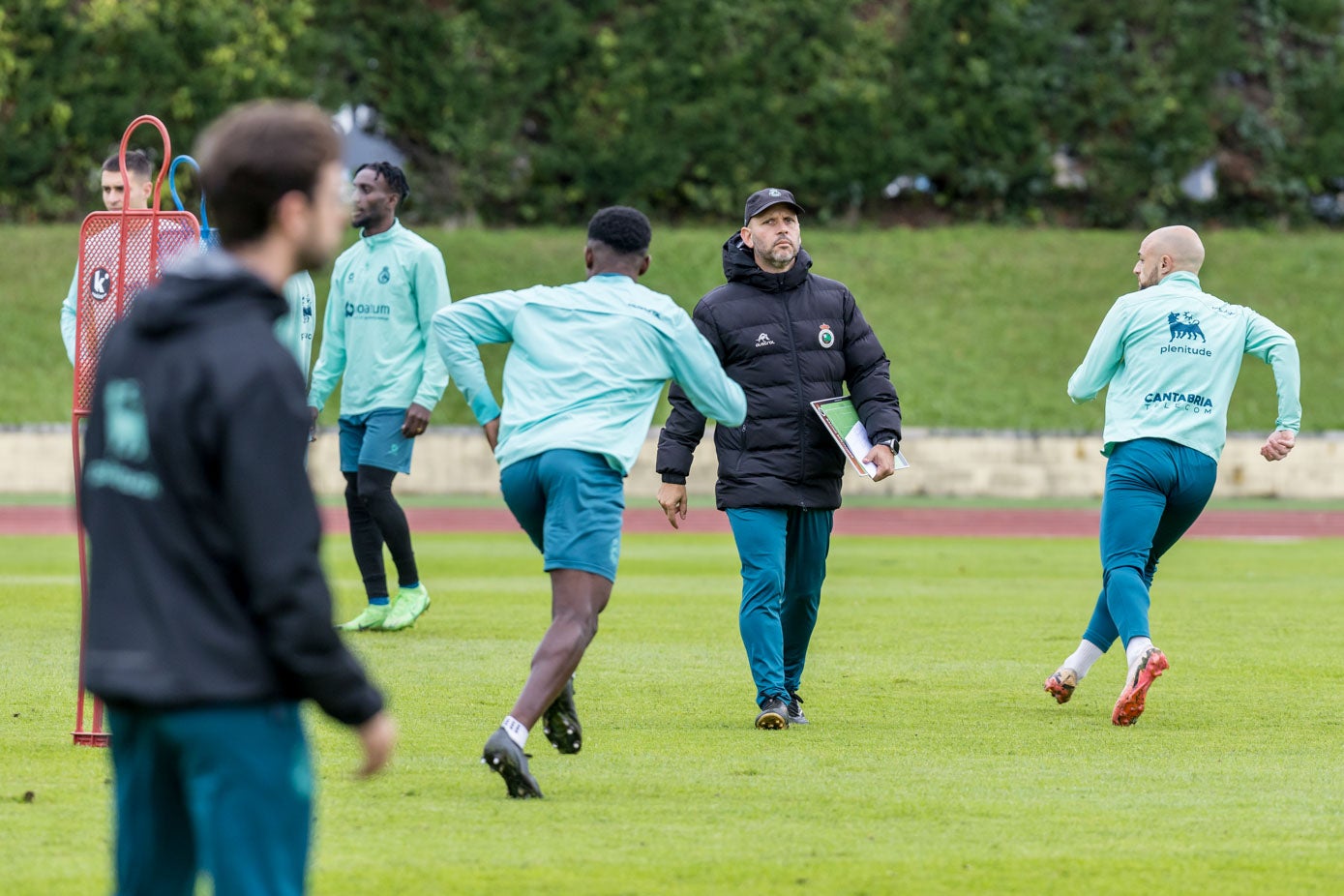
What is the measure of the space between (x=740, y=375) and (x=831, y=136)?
32.7 meters

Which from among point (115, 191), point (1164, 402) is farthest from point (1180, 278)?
point (115, 191)

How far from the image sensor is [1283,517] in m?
25.5

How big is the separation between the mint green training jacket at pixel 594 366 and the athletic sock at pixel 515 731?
831 mm

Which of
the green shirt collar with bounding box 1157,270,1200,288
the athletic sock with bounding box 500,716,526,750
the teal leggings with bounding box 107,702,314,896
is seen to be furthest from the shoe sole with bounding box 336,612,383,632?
the teal leggings with bounding box 107,702,314,896

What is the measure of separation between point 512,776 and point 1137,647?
10.2 feet

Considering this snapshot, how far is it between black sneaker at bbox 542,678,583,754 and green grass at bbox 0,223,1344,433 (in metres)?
23.6

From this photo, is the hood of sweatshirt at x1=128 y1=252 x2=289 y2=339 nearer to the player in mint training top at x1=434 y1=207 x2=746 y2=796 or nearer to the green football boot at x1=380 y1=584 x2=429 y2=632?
the player in mint training top at x1=434 y1=207 x2=746 y2=796

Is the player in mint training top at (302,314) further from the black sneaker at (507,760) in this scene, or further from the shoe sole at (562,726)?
the black sneaker at (507,760)

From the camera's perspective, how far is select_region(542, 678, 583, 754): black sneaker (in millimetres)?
6809

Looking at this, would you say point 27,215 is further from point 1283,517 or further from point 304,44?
point 1283,517

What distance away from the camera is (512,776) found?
6254 mm

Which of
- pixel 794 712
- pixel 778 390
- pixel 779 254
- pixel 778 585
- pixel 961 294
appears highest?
pixel 779 254

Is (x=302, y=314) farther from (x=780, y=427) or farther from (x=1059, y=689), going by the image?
(x=1059, y=689)

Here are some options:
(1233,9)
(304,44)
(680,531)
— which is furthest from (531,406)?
(1233,9)
